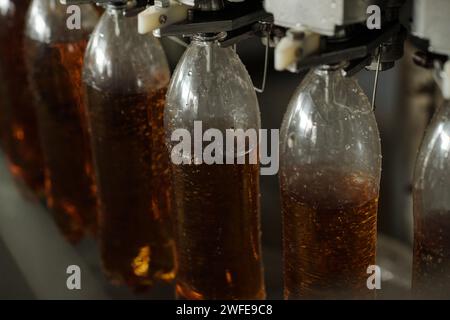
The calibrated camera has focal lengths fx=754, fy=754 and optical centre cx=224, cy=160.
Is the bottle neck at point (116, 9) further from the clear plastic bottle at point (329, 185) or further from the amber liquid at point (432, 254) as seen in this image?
the amber liquid at point (432, 254)

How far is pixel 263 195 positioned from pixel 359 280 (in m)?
0.54

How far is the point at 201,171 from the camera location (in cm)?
110

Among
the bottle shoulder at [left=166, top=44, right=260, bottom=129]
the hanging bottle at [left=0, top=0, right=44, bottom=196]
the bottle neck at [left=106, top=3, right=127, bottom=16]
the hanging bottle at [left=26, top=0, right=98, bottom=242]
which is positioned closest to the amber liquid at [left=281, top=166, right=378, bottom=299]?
the bottle shoulder at [left=166, top=44, right=260, bottom=129]

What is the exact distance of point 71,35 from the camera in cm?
139

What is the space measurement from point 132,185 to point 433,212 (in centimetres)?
51

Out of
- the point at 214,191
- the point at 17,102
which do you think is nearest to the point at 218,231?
the point at 214,191

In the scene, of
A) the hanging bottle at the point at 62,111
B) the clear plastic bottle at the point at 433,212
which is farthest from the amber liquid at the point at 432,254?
the hanging bottle at the point at 62,111

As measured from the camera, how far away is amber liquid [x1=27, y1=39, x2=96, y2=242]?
4.75 feet

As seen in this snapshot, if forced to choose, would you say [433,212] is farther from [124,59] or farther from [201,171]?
[124,59]

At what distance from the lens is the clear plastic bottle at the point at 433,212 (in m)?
0.95

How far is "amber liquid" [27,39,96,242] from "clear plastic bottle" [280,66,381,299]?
55 centimetres

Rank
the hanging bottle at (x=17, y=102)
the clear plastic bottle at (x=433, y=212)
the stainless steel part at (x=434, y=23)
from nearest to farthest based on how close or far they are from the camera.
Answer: the stainless steel part at (x=434, y=23), the clear plastic bottle at (x=433, y=212), the hanging bottle at (x=17, y=102)
